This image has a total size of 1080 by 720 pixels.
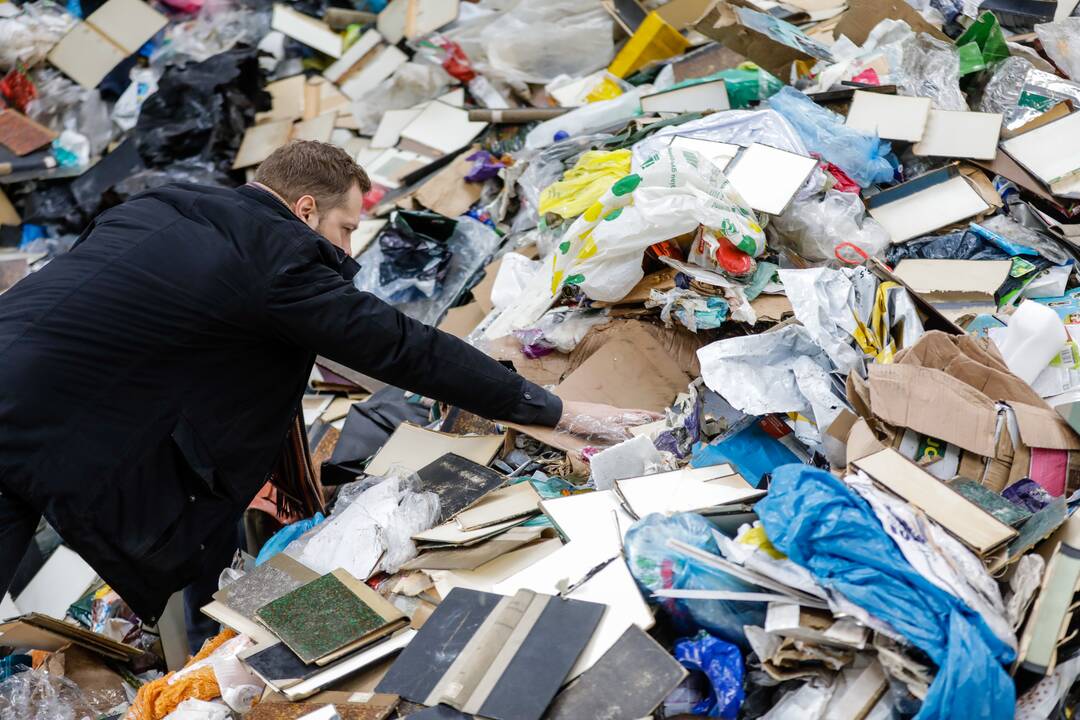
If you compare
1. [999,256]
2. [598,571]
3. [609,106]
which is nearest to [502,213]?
[609,106]

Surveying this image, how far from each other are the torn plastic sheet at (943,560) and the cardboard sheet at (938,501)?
0.02 m

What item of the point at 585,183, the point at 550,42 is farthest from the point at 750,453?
the point at 550,42

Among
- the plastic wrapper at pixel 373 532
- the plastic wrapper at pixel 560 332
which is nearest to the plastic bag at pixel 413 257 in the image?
the plastic wrapper at pixel 560 332

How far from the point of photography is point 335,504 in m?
2.58

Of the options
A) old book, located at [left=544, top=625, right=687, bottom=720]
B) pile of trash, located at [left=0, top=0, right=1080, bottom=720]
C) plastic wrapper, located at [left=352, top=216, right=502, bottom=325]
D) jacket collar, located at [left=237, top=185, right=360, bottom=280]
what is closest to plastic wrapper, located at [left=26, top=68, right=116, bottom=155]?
pile of trash, located at [left=0, top=0, right=1080, bottom=720]

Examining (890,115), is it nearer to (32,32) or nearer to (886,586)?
(886,586)

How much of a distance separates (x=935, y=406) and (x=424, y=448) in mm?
1343

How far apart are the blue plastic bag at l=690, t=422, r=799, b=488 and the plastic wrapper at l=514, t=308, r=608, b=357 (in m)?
0.60

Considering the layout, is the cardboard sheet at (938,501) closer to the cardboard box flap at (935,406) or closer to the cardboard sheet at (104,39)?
the cardboard box flap at (935,406)

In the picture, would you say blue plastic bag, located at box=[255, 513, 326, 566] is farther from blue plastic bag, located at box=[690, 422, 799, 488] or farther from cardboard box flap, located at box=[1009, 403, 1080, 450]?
cardboard box flap, located at box=[1009, 403, 1080, 450]

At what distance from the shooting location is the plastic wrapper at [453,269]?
383 centimetres

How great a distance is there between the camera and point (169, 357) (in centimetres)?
213

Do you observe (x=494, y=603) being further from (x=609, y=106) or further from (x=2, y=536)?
(x=609, y=106)

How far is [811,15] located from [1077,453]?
3.06 meters
